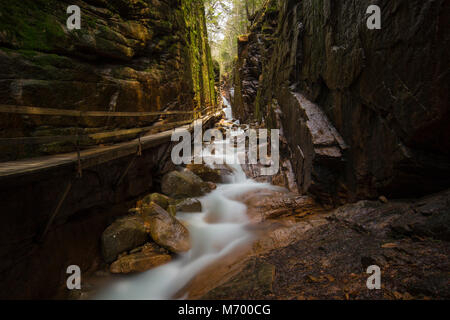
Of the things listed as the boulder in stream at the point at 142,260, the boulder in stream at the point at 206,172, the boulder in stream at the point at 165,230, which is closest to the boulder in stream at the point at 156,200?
the boulder in stream at the point at 165,230

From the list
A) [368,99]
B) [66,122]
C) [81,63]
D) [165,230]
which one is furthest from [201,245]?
[81,63]

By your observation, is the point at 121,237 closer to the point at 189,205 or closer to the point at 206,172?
the point at 189,205

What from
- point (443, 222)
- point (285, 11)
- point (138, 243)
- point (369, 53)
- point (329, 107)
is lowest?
point (138, 243)

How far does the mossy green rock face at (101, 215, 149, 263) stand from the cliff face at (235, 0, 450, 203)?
205 inches

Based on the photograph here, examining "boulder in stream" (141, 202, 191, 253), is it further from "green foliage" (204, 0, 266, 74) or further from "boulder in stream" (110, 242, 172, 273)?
"green foliage" (204, 0, 266, 74)

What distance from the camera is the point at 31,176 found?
113 inches

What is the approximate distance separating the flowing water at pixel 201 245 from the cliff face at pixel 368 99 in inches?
104

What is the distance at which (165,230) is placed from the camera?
505 centimetres

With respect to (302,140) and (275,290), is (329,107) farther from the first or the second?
(275,290)

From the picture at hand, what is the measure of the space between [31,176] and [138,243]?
275 cm

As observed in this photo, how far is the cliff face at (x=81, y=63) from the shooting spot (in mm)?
3936

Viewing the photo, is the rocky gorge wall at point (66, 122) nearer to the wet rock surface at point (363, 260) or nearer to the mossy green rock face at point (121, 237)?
the mossy green rock face at point (121, 237)

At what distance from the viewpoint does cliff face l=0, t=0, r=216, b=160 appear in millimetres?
3936
